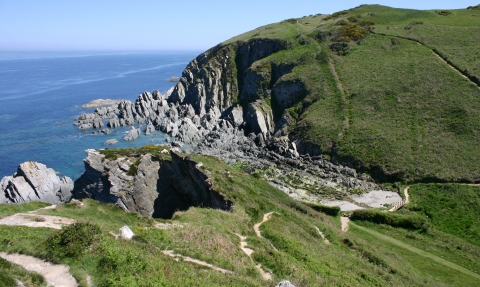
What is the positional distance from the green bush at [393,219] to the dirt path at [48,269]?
37.7 meters

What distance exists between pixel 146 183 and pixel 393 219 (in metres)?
31.6

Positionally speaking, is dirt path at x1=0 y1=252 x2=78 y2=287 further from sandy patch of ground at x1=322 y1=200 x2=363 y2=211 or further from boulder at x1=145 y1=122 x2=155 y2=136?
boulder at x1=145 y1=122 x2=155 y2=136

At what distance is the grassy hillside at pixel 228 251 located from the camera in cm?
1451

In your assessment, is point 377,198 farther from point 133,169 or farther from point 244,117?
point 244,117

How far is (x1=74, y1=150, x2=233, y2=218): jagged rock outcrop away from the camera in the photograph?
37472 millimetres

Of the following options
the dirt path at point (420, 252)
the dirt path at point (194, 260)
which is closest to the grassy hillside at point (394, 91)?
the dirt path at point (420, 252)

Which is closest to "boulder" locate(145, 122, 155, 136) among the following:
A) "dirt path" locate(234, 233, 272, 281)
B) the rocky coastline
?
the rocky coastline

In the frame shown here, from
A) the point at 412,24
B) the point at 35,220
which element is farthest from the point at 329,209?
the point at 412,24

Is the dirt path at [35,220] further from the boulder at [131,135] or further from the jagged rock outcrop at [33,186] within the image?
the boulder at [131,135]

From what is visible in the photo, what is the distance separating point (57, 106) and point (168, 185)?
351 feet

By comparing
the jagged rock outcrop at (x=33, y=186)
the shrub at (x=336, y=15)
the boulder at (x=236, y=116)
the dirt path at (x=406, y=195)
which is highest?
the shrub at (x=336, y=15)

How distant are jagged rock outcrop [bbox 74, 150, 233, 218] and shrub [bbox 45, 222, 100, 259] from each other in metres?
19.6

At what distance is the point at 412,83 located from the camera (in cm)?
7206

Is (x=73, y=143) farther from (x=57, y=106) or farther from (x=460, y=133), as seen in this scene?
(x=460, y=133)
